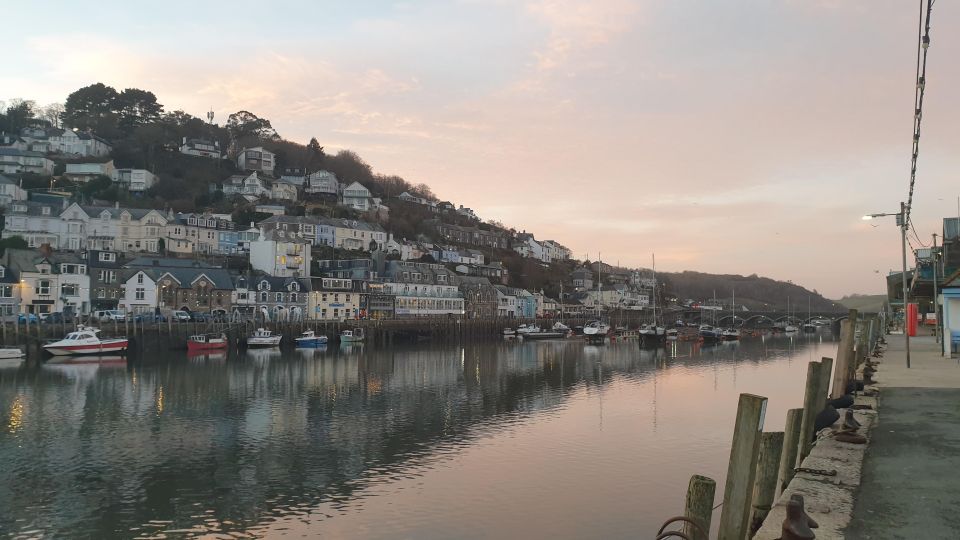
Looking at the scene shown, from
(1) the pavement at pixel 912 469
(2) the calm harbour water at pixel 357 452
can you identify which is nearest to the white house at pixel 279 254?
(2) the calm harbour water at pixel 357 452

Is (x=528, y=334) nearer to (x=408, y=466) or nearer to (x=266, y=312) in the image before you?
(x=266, y=312)

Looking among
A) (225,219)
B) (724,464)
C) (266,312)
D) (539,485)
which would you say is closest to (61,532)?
(539,485)

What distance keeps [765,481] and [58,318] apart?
8397cm

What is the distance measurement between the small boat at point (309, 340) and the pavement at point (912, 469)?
6988cm

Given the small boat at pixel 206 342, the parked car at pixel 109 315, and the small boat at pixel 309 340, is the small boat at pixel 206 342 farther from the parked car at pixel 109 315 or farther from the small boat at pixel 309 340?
the parked car at pixel 109 315

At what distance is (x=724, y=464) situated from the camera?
23.5 m

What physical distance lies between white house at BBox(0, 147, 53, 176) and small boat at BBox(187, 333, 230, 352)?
269 feet

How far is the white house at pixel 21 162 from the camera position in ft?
429

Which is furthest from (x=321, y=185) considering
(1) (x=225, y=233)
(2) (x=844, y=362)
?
(2) (x=844, y=362)

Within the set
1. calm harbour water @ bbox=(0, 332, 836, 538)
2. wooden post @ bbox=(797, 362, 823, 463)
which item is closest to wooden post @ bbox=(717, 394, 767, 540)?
wooden post @ bbox=(797, 362, 823, 463)

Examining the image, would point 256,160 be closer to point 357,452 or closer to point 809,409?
point 357,452

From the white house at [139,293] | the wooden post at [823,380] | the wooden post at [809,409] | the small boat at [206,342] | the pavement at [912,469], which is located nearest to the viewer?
the pavement at [912,469]

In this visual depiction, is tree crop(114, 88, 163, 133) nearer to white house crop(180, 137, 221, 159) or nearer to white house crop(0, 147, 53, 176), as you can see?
white house crop(180, 137, 221, 159)

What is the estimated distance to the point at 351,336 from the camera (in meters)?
89.2
